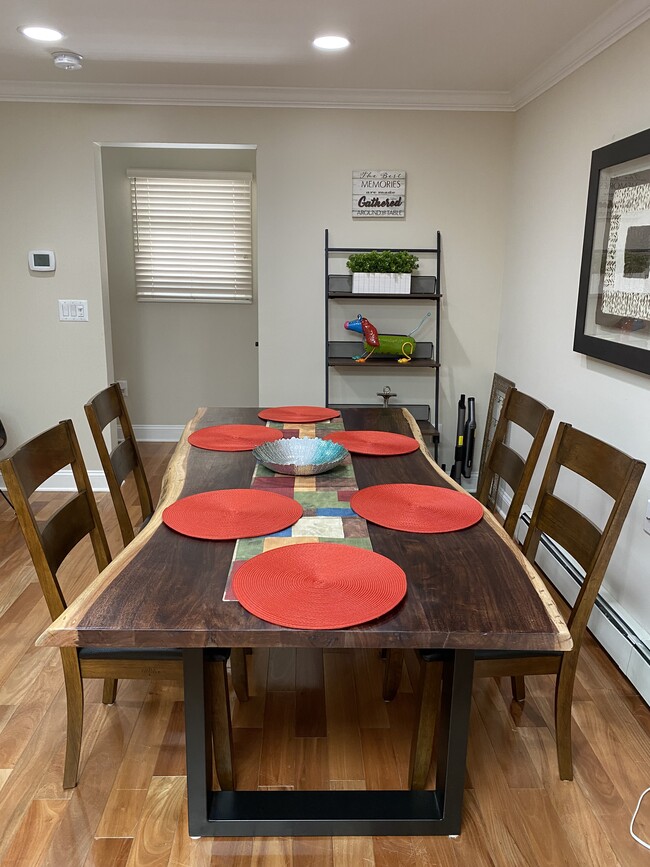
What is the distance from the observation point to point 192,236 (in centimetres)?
509

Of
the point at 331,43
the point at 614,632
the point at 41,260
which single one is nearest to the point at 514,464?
the point at 614,632

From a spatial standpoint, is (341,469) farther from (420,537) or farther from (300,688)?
(300,688)

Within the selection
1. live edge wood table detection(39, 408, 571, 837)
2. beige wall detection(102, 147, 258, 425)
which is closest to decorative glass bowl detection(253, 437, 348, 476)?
live edge wood table detection(39, 408, 571, 837)

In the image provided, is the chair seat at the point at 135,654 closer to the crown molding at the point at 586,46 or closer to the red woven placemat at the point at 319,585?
the red woven placemat at the point at 319,585

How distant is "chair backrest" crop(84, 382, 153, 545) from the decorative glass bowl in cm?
46

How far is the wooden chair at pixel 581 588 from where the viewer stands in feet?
5.32

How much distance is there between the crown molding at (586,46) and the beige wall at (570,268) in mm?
38

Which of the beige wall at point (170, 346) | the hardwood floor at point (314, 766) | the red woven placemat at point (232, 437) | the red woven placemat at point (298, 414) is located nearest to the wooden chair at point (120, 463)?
the hardwood floor at point (314, 766)

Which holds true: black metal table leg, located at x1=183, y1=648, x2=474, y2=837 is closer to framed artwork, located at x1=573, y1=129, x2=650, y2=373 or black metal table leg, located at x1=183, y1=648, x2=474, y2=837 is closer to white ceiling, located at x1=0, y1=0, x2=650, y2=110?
framed artwork, located at x1=573, y1=129, x2=650, y2=373

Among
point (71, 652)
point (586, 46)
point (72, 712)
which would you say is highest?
point (586, 46)

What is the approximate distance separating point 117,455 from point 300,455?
614 millimetres

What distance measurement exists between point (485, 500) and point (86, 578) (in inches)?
69.3

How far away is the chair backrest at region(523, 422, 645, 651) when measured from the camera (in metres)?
1.62

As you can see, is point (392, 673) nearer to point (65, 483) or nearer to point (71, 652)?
point (71, 652)
